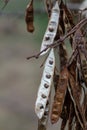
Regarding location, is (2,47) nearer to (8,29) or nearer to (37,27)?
(8,29)

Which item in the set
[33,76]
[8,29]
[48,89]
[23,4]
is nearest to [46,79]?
[48,89]

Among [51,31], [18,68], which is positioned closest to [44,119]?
[51,31]

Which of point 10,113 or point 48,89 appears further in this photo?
point 10,113

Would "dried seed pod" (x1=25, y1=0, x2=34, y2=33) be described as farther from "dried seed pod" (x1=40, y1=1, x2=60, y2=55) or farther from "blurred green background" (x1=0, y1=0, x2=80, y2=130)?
"blurred green background" (x1=0, y1=0, x2=80, y2=130)

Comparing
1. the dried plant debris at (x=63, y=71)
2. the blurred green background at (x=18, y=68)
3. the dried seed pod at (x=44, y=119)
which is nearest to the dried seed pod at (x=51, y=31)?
the dried plant debris at (x=63, y=71)

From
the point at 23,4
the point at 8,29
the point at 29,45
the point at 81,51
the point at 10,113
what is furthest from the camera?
the point at 8,29

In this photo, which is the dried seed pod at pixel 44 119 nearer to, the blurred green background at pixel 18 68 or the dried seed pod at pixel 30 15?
the dried seed pod at pixel 30 15

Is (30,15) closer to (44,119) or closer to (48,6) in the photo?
(48,6)

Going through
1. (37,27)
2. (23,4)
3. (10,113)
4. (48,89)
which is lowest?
(10,113)
